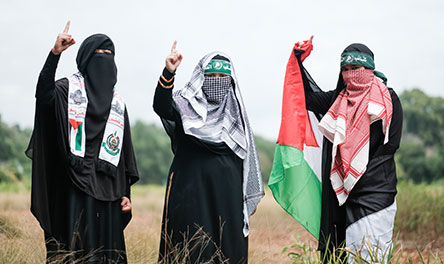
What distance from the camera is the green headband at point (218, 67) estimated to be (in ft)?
14.1

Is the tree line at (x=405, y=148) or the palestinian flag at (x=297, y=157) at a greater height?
the palestinian flag at (x=297, y=157)

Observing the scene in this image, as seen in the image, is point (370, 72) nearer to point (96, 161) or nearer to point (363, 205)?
point (363, 205)

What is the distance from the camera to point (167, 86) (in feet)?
13.1

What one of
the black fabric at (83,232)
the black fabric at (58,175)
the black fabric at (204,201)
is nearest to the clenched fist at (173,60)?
the black fabric at (204,201)

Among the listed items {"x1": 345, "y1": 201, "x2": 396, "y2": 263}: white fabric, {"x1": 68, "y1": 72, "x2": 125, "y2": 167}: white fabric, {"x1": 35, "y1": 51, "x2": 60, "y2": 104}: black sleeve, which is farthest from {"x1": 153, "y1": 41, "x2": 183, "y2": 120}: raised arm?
{"x1": 345, "y1": 201, "x2": 396, "y2": 263}: white fabric

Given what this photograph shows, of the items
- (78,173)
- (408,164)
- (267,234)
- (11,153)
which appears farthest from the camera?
(408,164)

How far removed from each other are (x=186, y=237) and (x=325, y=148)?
1.31 meters

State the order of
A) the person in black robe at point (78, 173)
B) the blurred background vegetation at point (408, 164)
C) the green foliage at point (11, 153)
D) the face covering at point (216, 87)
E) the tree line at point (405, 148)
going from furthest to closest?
1. the tree line at point (405, 148)
2. the green foliage at point (11, 153)
3. the blurred background vegetation at point (408, 164)
4. the face covering at point (216, 87)
5. the person in black robe at point (78, 173)

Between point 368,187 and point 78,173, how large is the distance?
2.07 meters

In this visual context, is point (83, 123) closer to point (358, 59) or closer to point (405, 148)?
point (358, 59)

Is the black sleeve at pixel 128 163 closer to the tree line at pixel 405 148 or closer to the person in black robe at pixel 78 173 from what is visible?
the person in black robe at pixel 78 173

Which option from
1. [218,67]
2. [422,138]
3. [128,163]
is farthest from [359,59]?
[422,138]

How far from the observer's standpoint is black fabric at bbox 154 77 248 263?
418 cm

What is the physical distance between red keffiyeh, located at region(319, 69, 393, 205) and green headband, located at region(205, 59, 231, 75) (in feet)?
2.79
